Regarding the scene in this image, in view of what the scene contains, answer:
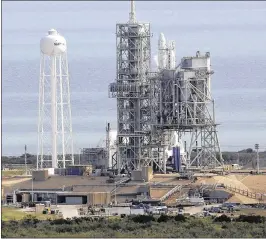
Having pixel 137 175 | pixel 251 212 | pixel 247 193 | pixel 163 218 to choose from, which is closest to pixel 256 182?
pixel 247 193

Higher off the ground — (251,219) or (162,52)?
(162,52)

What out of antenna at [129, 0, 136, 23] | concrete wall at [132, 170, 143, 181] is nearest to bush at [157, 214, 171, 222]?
concrete wall at [132, 170, 143, 181]

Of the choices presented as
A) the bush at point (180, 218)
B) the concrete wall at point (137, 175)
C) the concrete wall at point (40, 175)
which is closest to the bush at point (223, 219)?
the bush at point (180, 218)

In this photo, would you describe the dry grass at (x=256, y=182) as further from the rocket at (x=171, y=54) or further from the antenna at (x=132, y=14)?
the antenna at (x=132, y=14)

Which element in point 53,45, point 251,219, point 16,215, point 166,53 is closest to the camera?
point 251,219

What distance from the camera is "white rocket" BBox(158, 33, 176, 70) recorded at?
12185cm

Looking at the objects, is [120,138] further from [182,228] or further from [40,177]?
[182,228]

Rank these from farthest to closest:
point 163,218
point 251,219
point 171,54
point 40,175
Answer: point 171,54 < point 40,175 < point 163,218 < point 251,219

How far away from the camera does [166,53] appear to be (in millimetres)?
122625

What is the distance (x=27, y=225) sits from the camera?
8325 centimetres

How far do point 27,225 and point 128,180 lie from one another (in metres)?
26.8

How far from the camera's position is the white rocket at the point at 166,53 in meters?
122

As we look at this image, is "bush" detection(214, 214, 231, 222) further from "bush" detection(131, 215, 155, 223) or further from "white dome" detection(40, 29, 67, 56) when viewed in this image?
"white dome" detection(40, 29, 67, 56)

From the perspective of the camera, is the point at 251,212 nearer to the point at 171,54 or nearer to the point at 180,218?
the point at 180,218
